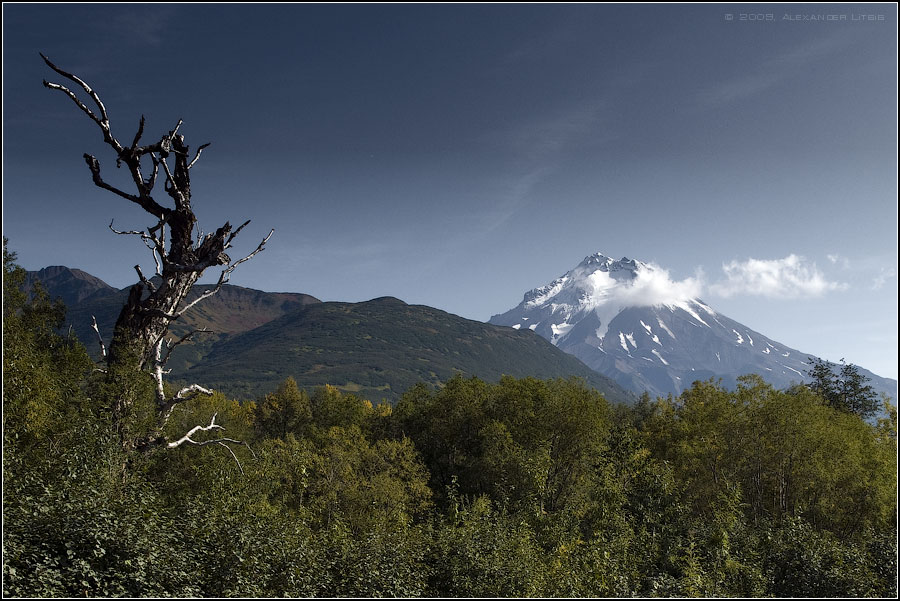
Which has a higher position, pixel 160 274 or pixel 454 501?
pixel 160 274

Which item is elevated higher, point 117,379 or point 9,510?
point 117,379

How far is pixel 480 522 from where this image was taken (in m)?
19.9

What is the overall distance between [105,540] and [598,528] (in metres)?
20.9

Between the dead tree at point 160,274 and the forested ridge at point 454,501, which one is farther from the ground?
the dead tree at point 160,274

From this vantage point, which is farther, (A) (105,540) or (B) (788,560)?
(B) (788,560)

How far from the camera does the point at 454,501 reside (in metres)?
26.7

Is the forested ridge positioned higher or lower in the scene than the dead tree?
lower

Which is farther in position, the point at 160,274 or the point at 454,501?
the point at 454,501

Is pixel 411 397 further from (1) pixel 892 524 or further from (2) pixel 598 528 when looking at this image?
(1) pixel 892 524

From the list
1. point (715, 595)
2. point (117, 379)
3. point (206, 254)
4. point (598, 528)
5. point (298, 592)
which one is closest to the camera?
point (298, 592)

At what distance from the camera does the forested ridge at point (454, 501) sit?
10.8m

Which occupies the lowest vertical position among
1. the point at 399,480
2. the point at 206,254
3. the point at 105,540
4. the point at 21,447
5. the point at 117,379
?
the point at 399,480

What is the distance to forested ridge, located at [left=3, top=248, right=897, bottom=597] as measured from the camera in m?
10.8

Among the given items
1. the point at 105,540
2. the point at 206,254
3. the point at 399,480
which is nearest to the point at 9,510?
the point at 105,540
